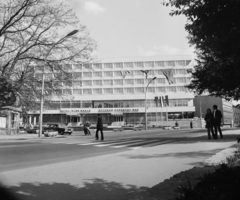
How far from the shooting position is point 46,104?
2241 cm

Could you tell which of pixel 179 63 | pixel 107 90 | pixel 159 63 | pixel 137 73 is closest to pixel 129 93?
pixel 137 73

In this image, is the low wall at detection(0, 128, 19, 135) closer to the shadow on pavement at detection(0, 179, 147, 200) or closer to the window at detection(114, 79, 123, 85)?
the shadow on pavement at detection(0, 179, 147, 200)

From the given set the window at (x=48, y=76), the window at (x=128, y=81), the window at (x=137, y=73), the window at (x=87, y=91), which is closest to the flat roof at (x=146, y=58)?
the window at (x=137, y=73)

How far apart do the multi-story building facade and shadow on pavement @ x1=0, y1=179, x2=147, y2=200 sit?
68.3 meters

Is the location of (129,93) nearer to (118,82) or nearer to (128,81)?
(128,81)

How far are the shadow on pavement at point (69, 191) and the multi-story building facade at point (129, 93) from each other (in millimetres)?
68284

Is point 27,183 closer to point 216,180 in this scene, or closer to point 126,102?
point 216,180

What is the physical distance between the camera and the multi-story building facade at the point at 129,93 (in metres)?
73.0

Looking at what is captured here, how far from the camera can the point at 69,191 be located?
12.5 ft

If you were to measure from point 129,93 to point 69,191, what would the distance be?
7169 cm

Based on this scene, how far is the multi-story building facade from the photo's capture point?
73.0 m

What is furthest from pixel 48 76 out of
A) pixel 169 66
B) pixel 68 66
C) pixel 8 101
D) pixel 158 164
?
pixel 169 66

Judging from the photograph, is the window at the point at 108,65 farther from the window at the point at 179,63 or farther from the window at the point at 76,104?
the window at the point at 179,63

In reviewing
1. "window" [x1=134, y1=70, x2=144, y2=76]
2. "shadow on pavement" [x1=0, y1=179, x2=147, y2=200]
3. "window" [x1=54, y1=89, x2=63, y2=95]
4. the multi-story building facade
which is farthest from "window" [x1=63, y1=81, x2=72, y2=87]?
"window" [x1=134, y1=70, x2=144, y2=76]
